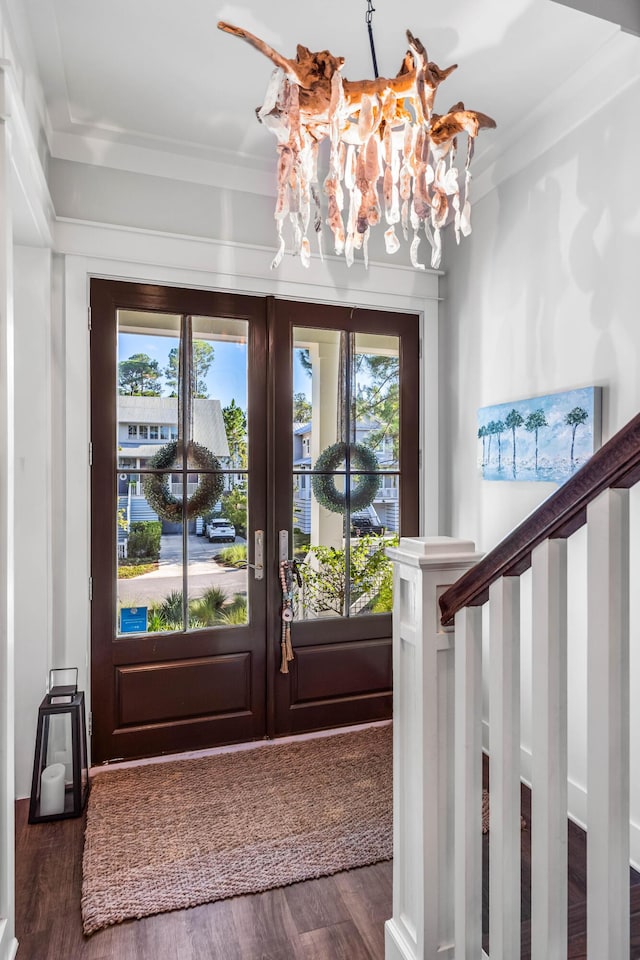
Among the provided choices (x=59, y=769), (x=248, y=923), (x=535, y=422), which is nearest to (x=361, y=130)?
(x=535, y=422)

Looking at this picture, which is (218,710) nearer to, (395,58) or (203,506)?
(203,506)

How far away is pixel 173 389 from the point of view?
2.76 meters

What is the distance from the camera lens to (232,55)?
83.2 inches

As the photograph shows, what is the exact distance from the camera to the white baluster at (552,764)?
38.9 inches

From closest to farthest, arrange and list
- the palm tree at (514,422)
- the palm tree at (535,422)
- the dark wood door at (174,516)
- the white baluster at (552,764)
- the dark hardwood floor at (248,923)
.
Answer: the white baluster at (552,764) < the dark hardwood floor at (248,923) < the palm tree at (535,422) < the palm tree at (514,422) < the dark wood door at (174,516)

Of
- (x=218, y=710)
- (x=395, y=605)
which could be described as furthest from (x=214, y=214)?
(x=218, y=710)

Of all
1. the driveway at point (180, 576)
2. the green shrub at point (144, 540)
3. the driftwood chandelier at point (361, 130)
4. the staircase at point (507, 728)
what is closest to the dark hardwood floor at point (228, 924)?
the staircase at point (507, 728)

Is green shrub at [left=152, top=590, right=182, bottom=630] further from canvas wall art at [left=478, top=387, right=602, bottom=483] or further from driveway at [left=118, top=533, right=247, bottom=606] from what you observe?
canvas wall art at [left=478, top=387, right=602, bottom=483]

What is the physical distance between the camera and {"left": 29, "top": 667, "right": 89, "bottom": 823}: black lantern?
221 centimetres

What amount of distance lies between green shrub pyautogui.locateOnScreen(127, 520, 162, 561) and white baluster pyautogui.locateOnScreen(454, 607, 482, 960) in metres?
1.81

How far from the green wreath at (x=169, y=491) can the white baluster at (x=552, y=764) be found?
2025 mm

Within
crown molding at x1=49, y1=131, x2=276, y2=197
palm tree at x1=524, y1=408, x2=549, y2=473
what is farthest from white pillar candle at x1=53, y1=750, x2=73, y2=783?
crown molding at x1=49, y1=131, x2=276, y2=197

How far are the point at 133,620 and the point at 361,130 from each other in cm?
219

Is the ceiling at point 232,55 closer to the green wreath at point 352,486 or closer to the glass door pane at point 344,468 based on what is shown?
the glass door pane at point 344,468
